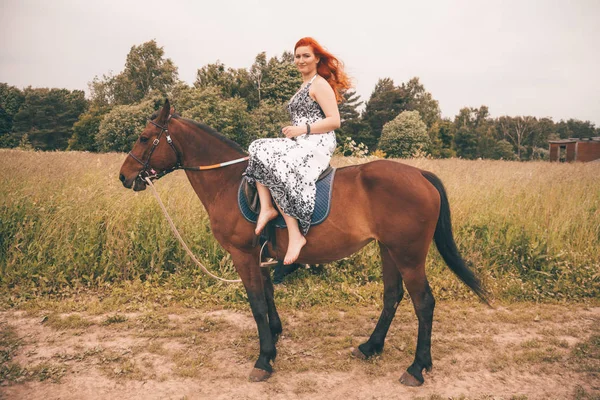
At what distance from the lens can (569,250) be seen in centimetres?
570

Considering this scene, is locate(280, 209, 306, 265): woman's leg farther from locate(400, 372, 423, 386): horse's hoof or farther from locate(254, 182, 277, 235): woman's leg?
locate(400, 372, 423, 386): horse's hoof

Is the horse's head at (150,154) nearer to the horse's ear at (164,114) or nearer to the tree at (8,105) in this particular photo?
the horse's ear at (164,114)

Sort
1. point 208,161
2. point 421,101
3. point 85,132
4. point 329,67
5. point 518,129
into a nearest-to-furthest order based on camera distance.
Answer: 1. point 329,67
2. point 208,161
3. point 85,132
4. point 421,101
5. point 518,129

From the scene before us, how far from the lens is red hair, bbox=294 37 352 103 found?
3.29m

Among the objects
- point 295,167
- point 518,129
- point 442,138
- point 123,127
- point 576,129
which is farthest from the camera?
point 576,129

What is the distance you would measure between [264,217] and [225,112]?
22.9 meters

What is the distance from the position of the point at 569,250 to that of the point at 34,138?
2201 inches

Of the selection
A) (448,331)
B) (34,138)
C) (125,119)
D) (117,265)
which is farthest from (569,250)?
(34,138)

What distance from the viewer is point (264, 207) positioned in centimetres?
321

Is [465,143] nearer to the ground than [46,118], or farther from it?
nearer to the ground

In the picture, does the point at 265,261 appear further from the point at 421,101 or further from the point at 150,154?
the point at 421,101

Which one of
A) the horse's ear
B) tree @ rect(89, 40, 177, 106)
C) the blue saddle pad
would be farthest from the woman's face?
tree @ rect(89, 40, 177, 106)

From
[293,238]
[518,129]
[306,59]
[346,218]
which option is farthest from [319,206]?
[518,129]

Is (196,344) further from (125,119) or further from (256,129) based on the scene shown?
(125,119)
